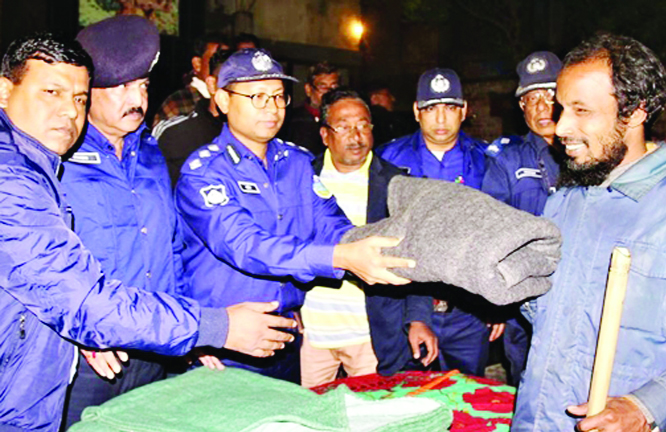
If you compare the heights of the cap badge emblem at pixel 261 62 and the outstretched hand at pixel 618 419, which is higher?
the cap badge emblem at pixel 261 62

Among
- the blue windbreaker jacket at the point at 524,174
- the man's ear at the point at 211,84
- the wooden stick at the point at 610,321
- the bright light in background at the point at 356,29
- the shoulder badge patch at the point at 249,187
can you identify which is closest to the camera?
the wooden stick at the point at 610,321

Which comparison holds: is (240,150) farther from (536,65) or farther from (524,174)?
(536,65)

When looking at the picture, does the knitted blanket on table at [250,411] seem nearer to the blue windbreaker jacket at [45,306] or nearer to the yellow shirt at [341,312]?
the blue windbreaker jacket at [45,306]

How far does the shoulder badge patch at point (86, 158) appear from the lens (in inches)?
98.9

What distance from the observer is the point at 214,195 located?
2680 millimetres

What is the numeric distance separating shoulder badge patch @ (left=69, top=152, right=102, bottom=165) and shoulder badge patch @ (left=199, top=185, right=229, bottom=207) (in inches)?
15.6

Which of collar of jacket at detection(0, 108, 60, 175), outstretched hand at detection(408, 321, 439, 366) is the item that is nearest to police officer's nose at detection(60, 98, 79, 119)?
collar of jacket at detection(0, 108, 60, 175)

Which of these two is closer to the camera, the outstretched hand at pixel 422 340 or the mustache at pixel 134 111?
the mustache at pixel 134 111

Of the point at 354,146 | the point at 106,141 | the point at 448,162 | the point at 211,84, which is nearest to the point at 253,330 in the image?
the point at 106,141

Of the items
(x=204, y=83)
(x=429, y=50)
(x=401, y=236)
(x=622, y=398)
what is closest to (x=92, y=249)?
(x=401, y=236)

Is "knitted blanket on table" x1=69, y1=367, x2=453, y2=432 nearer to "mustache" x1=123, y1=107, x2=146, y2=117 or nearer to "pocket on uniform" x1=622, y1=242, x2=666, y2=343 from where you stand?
"pocket on uniform" x1=622, y1=242, x2=666, y2=343

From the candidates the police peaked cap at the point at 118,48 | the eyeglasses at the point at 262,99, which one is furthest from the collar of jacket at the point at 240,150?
the police peaked cap at the point at 118,48

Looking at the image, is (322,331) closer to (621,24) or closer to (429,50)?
(621,24)

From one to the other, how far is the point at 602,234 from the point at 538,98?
7.21ft
